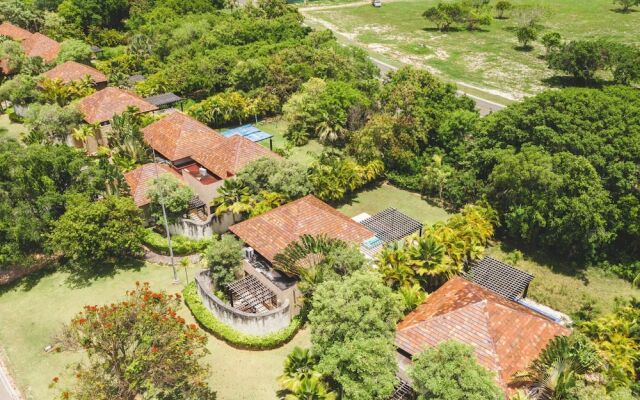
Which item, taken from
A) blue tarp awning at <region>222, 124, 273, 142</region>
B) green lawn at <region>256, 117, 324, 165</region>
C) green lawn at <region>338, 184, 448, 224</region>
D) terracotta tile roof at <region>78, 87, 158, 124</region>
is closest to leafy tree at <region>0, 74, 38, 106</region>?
terracotta tile roof at <region>78, 87, 158, 124</region>

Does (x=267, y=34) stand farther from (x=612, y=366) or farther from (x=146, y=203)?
(x=612, y=366)

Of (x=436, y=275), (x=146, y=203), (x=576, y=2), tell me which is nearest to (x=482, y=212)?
(x=436, y=275)

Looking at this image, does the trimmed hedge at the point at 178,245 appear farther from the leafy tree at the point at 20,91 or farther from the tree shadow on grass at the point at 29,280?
the leafy tree at the point at 20,91

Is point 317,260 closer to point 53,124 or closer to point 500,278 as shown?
point 500,278

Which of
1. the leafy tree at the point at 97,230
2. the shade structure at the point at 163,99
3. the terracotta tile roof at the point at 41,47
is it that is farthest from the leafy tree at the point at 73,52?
the leafy tree at the point at 97,230

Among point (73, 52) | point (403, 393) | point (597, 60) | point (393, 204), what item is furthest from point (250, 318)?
point (597, 60)

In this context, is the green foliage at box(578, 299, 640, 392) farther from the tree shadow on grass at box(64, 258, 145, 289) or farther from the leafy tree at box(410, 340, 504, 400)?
the tree shadow on grass at box(64, 258, 145, 289)
